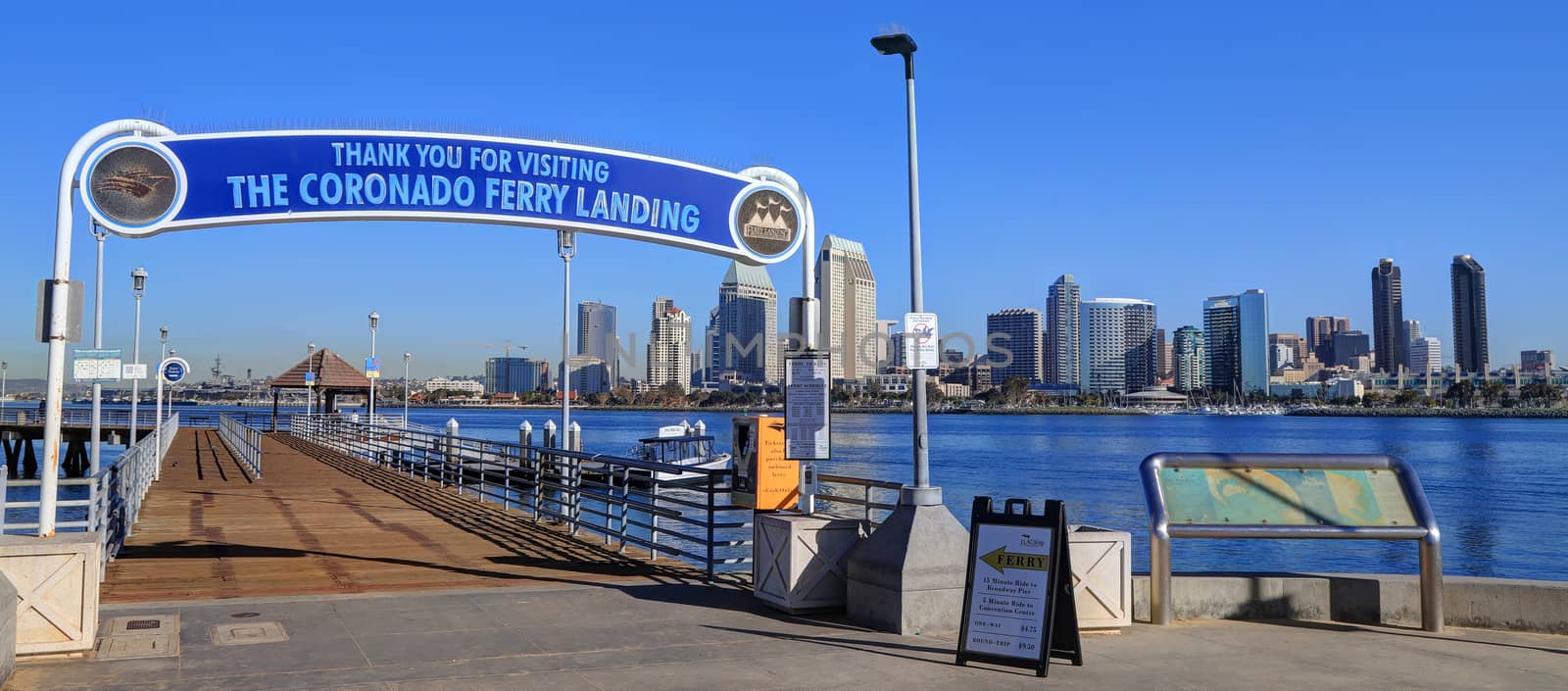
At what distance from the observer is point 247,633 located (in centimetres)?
878

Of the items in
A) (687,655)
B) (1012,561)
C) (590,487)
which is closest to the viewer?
(1012,561)

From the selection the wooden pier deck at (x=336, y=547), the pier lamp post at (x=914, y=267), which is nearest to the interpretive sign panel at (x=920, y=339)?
the pier lamp post at (x=914, y=267)

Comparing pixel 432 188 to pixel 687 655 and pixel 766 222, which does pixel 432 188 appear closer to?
pixel 766 222

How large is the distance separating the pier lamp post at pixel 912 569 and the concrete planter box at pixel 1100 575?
91 centimetres

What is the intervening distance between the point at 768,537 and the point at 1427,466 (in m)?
82.7

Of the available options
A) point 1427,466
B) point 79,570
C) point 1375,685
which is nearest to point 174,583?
point 79,570

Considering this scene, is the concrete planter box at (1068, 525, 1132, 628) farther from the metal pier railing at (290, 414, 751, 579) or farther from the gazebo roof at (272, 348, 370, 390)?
the gazebo roof at (272, 348, 370, 390)

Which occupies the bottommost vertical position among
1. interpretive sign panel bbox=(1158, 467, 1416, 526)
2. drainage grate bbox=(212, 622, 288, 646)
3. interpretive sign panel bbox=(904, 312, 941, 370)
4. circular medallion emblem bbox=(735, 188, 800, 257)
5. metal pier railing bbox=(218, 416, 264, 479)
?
drainage grate bbox=(212, 622, 288, 646)

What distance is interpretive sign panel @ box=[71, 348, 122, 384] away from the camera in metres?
10.5

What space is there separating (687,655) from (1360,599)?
18.8 ft

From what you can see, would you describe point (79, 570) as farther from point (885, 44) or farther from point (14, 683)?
point (885, 44)

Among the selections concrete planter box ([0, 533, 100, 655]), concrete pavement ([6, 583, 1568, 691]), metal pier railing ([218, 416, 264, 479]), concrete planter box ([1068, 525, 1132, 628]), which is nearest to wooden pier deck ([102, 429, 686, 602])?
concrete pavement ([6, 583, 1568, 691])

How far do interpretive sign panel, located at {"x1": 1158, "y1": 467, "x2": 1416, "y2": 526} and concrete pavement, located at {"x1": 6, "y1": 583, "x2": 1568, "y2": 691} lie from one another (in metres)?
0.89

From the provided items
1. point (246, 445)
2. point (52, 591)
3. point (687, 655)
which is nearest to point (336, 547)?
point (52, 591)
